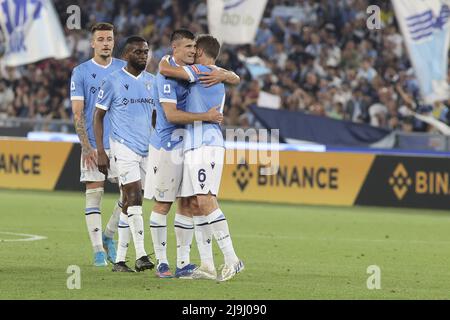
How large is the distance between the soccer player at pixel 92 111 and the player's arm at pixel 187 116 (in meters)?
1.49

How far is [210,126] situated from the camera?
1175 cm

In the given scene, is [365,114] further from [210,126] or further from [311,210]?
[210,126]

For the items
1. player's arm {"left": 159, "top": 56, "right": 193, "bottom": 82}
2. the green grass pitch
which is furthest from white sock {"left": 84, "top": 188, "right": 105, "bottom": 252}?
player's arm {"left": 159, "top": 56, "right": 193, "bottom": 82}

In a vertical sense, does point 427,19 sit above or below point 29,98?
above

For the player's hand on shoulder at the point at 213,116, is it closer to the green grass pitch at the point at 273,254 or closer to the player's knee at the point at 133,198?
the player's knee at the point at 133,198

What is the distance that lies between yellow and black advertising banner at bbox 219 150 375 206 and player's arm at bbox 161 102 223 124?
35.8 ft

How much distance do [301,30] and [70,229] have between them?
1259 cm

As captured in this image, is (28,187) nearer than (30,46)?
No

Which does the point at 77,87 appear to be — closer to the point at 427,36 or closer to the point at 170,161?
the point at 170,161

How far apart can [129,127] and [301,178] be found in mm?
10447

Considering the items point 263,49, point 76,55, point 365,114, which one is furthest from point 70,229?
point 76,55

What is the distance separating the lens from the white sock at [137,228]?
12383 mm

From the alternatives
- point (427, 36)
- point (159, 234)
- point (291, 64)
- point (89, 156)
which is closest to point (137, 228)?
point (159, 234)

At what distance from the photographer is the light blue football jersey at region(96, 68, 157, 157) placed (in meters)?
12.6
